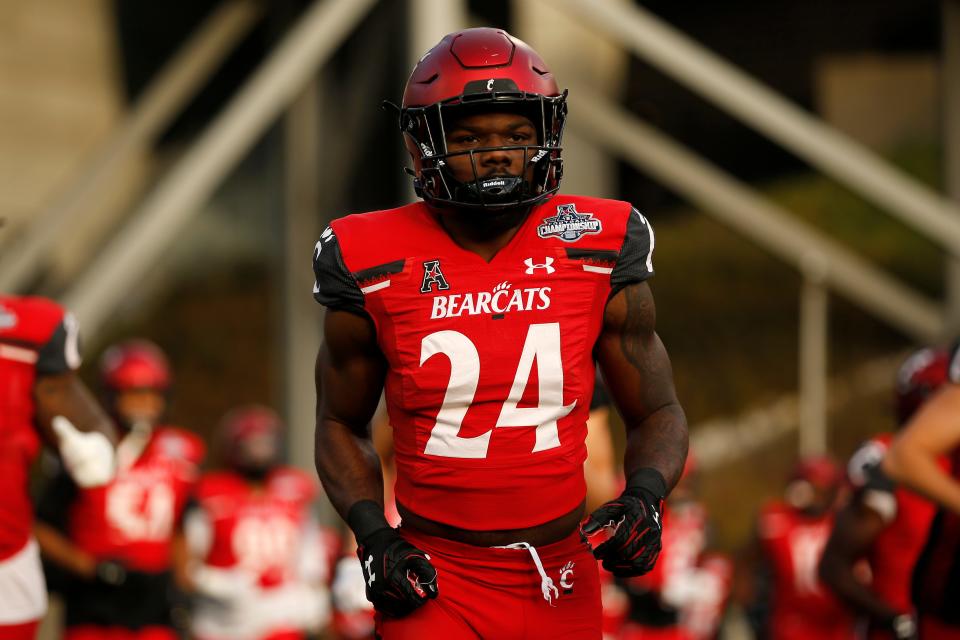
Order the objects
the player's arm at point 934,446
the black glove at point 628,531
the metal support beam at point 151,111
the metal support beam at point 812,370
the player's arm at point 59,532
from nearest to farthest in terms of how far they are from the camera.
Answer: the black glove at point 628,531 < the player's arm at point 934,446 < the player's arm at point 59,532 < the metal support beam at point 812,370 < the metal support beam at point 151,111

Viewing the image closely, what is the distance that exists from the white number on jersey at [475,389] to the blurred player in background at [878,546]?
119 inches

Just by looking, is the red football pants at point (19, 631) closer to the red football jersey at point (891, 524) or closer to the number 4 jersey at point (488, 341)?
the number 4 jersey at point (488, 341)

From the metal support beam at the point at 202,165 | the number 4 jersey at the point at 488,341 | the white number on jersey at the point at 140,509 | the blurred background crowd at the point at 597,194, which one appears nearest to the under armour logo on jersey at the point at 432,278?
the number 4 jersey at the point at 488,341

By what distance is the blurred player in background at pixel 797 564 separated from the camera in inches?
406

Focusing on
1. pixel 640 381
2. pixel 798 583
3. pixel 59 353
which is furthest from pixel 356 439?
pixel 798 583

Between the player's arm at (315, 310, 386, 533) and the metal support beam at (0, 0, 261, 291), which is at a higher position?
the player's arm at (315, 310, 386, 533)

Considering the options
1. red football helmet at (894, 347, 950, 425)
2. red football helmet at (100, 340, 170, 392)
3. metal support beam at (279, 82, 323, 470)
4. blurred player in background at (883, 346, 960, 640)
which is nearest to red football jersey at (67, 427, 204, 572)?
red football helmet at (100, 340, 170, 392)

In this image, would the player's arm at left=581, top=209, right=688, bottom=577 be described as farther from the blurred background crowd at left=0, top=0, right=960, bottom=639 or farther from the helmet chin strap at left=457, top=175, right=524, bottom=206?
the blurred background crowd at left=0, top=0, right=960, bottom=639

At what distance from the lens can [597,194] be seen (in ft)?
50.0

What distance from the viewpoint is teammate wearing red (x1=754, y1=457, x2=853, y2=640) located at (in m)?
10.3

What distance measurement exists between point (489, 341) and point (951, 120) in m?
11.9

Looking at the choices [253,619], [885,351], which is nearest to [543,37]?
[885,351]

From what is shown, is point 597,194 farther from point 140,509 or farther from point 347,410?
point 347,410

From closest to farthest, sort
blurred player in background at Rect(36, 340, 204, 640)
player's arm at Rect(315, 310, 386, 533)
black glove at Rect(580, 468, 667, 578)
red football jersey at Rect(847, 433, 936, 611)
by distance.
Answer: black glove at Rect(580, 468, 667, 578) < player's arm at Rect(315, 310, 386, 533) < red football jersey at Rect(847, 433, 936, 611) < blurred player in background at Rect(36, 340, 204, 640)
